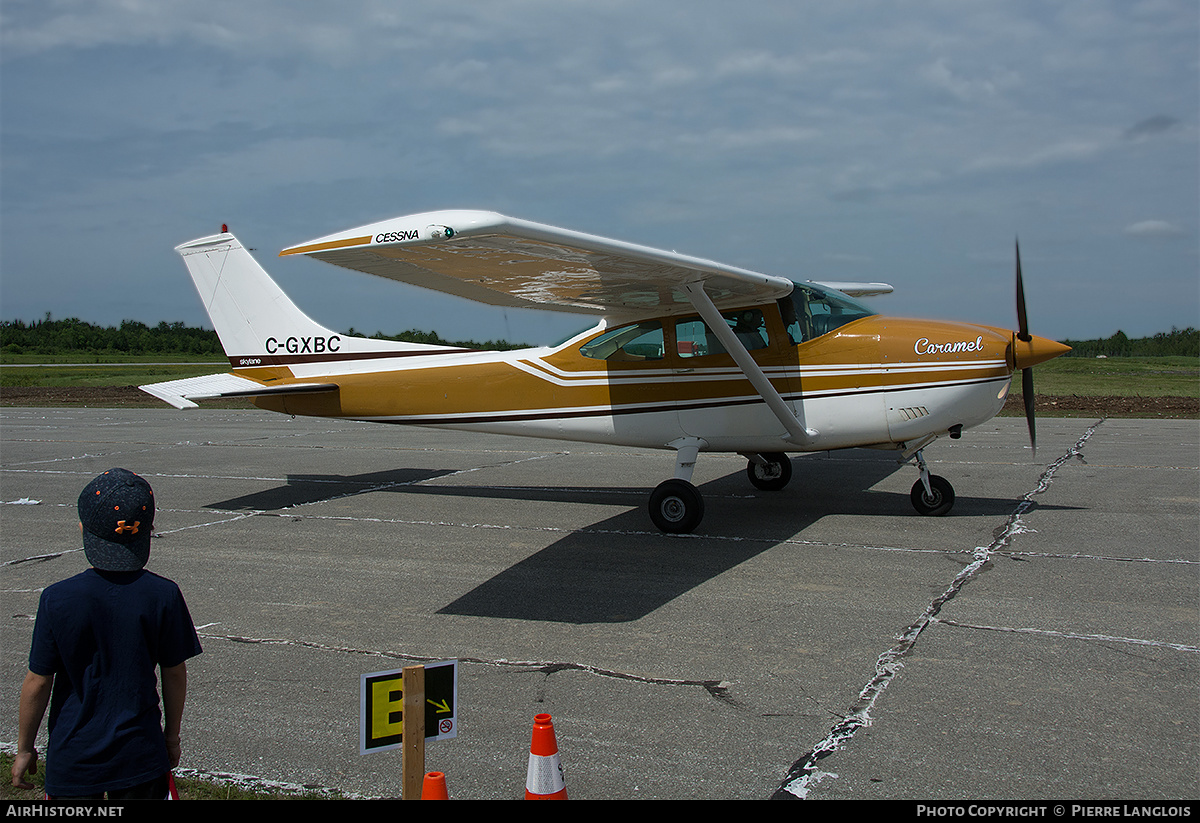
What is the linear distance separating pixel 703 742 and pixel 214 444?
16.6m

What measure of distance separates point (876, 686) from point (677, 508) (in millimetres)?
4180

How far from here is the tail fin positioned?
11.8 meters

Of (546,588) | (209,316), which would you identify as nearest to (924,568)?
(546,588)

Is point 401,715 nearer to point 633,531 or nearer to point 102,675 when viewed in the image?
point 102,675

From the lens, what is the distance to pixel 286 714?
14.8ft

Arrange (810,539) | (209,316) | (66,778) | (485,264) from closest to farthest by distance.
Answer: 1. (66,778)
2. (485,264)
3. (810,539)
4. (209,316)

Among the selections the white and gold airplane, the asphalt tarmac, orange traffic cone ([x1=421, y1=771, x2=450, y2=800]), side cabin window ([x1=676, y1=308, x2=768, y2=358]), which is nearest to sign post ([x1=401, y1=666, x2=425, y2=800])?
orange traffic cone ([x1=421, y1=771, x2=450, y2=800])

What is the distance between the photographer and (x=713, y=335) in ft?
31.2

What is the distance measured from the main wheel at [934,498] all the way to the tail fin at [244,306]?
822 cm

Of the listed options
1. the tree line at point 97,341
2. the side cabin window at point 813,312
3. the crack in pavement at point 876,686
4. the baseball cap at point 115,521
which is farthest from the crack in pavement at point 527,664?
the tree line at point 97,341

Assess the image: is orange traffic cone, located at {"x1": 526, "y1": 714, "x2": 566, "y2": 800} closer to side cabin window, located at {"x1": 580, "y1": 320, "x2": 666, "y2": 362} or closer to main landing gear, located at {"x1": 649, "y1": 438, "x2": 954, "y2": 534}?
main landing gear, located at {"x1": 649, "y1": 438, "x2": 954, "y2": 534}

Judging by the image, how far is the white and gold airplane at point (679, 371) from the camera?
8.44 meters

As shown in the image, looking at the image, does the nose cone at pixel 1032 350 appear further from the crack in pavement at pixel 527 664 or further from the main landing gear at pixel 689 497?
the crack in pavement at pixel 527 664

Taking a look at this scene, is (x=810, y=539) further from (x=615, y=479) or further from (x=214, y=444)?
(x=214, y=444)
